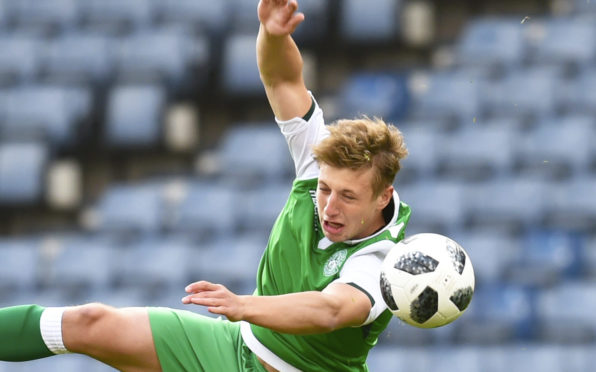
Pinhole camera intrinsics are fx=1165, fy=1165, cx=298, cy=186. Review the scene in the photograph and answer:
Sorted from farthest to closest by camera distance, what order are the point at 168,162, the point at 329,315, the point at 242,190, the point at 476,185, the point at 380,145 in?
1. the point at 168,162
2. the point at 242,190
3. the point at 476,185
4. the point at 380,145
5. the point at 329,315

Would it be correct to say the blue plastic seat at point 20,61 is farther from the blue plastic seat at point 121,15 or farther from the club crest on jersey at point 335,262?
the club crest on jersey at point 335,262

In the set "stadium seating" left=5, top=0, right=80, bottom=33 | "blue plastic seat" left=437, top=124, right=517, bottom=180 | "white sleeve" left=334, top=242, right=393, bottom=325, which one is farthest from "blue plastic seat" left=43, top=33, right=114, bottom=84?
"white sleeve" left=334, top=242, right=393, bottom=325

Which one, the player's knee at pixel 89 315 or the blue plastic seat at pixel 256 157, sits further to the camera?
the blue plastic seat at pixel 256 157

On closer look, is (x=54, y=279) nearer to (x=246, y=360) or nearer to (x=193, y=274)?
(x=193, y=274)

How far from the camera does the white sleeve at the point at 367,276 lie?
4.27 meters

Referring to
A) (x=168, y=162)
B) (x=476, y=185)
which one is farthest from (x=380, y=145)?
(x=168, y=162)

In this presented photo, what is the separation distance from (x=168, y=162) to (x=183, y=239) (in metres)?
1.80

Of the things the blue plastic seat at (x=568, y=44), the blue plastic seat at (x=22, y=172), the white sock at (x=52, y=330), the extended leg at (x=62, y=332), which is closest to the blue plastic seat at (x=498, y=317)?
the blue plastic seat at (x=568, y=44)

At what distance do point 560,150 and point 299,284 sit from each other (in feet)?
17.0

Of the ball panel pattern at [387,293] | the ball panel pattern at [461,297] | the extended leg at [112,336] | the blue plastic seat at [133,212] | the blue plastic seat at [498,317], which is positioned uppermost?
the ball panel pattern at [387,293]

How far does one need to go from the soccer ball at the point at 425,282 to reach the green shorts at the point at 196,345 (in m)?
0.70

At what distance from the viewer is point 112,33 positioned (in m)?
11.6

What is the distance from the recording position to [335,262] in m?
4.45

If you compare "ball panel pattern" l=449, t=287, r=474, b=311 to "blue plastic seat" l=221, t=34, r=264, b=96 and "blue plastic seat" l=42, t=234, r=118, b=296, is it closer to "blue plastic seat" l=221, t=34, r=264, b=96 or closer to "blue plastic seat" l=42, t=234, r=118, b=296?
"blue plastic seat" l=42, t=234, r=118, b=296
